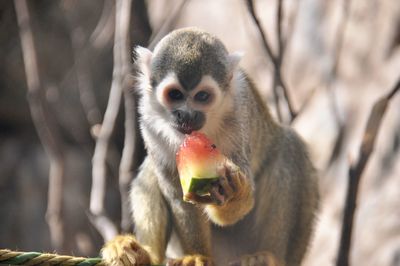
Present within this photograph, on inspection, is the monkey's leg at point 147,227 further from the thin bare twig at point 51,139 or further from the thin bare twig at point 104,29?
the thin bare twig at point 104,29

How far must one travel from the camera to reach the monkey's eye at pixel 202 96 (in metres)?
3.32

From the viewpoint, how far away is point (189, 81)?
328 cm

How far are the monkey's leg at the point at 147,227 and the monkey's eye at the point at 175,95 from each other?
64cm

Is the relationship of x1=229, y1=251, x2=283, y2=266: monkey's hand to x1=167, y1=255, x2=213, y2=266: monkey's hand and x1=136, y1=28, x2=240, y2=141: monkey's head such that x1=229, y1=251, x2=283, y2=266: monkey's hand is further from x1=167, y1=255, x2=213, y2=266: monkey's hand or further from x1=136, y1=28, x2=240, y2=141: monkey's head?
x1=136, y1=28, x2=240, y2=141: monkey's head

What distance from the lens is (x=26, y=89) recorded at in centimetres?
722

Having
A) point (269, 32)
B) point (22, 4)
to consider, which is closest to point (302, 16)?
point (269, 32)

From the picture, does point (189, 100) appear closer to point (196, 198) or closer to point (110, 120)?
point (196, 198)

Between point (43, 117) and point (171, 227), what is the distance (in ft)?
6.13

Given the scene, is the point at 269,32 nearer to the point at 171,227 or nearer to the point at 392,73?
the point at 392,73

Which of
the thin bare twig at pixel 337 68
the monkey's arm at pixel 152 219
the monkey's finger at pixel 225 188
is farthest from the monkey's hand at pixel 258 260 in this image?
the thin bare twig at pixel 337 68

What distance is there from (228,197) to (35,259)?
3.19ft

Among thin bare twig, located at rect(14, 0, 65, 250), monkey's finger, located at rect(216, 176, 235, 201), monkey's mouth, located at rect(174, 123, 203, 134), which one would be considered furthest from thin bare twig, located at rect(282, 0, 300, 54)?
monkey's finger, located at rect(216, 176, 235, 201)

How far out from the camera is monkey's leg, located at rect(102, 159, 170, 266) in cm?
356

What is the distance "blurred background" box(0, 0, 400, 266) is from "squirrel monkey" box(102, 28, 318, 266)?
0.52 meters
